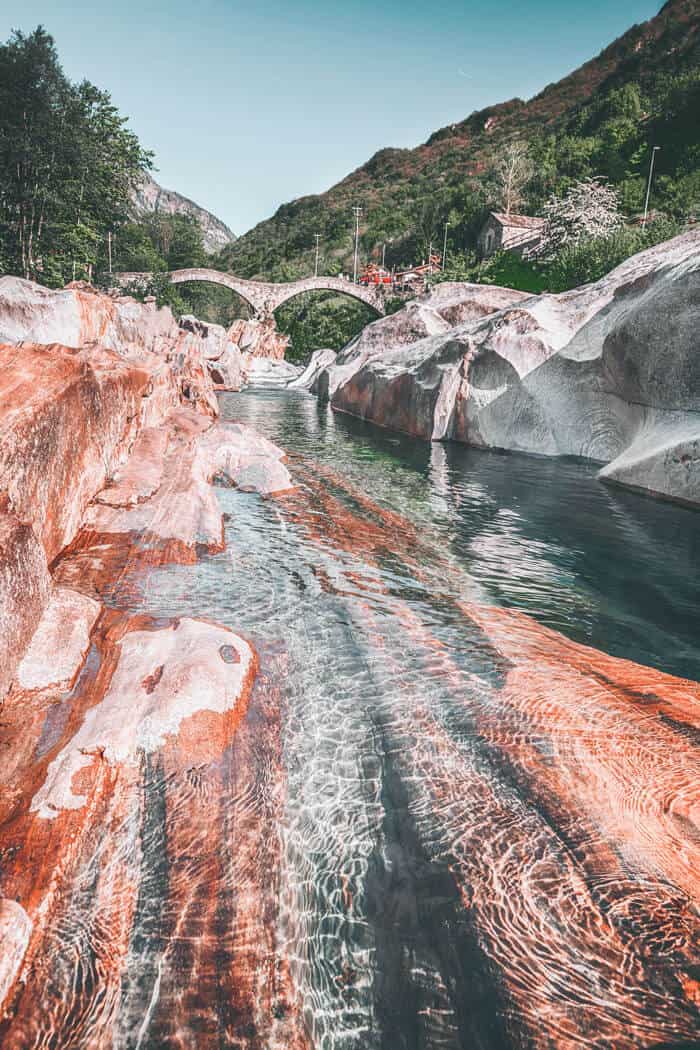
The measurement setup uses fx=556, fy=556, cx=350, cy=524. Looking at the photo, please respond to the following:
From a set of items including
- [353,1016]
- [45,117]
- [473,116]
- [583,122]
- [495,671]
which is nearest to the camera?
[353,1016]

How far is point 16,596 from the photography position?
356 cm

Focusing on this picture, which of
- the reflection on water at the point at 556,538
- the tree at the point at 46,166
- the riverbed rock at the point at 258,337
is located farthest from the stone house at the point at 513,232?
the reflection on water at the point at 556,538

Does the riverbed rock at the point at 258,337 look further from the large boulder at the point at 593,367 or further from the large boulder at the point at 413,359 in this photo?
the large boulder at the point at 593,367

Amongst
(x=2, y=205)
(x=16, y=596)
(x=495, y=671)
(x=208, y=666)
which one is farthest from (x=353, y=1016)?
(x=2, y=205)

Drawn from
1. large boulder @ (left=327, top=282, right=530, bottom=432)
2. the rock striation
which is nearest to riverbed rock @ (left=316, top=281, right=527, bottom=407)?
large boulder @ (left=327, top=282, right=530, bottom=432)

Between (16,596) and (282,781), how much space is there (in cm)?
208

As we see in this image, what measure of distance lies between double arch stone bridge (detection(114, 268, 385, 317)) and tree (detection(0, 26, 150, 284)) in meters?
15.5

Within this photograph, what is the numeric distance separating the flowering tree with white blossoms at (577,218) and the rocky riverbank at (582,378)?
16205 mm

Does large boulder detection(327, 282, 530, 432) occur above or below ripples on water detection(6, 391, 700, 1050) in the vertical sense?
above

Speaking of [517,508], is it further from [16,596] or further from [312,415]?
[312,415]

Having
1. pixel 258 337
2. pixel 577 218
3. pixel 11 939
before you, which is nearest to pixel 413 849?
pixel 11 939

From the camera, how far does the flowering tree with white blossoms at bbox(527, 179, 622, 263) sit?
32.0 meters

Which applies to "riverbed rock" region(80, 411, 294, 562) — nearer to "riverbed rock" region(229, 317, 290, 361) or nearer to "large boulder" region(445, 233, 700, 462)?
"large boulder" region(445, 233, 700, 462)

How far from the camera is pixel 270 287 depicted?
53.8m
